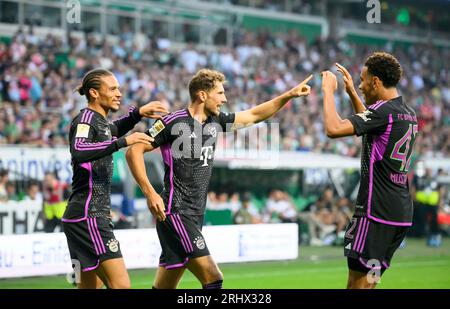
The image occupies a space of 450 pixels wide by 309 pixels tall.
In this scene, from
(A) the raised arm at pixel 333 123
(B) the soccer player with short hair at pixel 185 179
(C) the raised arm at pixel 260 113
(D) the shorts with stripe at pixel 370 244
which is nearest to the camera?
(A) the raised arm at pixel 333 123

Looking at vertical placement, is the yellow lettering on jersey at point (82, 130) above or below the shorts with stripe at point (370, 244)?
above

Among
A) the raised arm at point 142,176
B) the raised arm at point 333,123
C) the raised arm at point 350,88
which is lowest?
the raised arm at point 142,176

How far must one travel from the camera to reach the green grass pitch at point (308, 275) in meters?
13.6

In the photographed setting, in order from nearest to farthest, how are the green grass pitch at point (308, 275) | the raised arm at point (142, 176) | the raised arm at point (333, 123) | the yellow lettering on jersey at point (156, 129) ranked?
the raised arm at point (333, 123) < the raised arm at point (142, 176) < the yellow lettering on jersey at point (156, 129) < the green grass pitch at point (308, 275)

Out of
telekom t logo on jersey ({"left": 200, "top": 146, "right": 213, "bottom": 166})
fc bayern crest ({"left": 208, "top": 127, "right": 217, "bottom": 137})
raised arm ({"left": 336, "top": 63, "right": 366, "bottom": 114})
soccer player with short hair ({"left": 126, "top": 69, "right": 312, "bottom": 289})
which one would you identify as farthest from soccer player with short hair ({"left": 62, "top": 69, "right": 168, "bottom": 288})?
raised arm ({"left": 336, "top": 63, "right": 366, "bottom": 114})

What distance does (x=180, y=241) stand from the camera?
26.6 feet

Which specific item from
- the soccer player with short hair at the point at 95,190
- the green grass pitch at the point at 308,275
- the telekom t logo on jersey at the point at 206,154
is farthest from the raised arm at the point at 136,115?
the green grass pitch at the point at 308,275

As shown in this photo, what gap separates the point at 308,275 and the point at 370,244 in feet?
27.0

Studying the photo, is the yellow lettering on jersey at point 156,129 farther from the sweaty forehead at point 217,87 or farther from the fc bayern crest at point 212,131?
the sweaty forehead at point 217,87

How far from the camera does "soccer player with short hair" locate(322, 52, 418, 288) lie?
24.0 ft

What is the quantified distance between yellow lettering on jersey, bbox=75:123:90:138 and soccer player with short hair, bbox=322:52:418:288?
6.97 feet

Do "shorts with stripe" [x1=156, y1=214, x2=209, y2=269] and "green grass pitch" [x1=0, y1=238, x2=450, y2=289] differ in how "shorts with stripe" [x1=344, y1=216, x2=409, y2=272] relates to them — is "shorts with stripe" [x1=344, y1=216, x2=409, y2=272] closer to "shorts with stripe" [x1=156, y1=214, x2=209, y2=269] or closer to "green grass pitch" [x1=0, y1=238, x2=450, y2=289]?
"shorts with stripe" [x1=156, y1=214, x2=209, y2=269]

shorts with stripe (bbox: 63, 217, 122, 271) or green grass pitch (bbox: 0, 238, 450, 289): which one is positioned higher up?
shorts with stripe (bbox: 63, 217, 122, 271)

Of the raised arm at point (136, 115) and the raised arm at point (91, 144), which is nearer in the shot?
the raised arm at point (91, 144)
